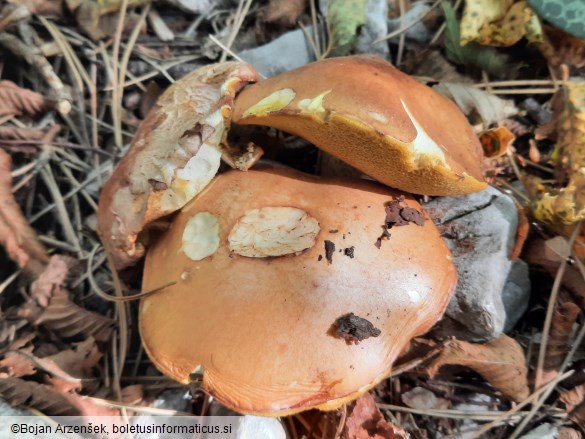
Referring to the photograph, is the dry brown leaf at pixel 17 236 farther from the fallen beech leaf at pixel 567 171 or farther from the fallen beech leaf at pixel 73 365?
the fallen beech leaf at pixel 567 171

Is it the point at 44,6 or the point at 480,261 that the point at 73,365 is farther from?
the point at 44,6

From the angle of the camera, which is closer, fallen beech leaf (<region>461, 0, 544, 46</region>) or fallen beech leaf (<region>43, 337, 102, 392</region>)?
fallen beech leaf (<region>43, 337, 102, 392</region>)

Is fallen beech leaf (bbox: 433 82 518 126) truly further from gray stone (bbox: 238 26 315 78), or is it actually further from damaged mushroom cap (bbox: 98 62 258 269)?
damaged mushroom cap (bbox: 98 62 258 269)

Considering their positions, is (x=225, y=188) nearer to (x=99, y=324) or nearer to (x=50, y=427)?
(x=99, y=324)

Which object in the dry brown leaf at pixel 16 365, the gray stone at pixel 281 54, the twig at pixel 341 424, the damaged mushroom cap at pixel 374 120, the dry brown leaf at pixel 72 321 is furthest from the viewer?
the gray stone at pixel 281 54

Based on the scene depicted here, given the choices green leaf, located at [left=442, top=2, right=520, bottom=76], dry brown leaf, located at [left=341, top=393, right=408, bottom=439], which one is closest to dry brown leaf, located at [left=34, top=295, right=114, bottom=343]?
dry brown leaf, located at [left=341, top=393, right=408, bottom=439]

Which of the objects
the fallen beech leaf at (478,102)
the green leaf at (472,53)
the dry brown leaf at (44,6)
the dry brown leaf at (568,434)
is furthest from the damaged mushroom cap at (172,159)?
the dry brown leaf at (568,434)

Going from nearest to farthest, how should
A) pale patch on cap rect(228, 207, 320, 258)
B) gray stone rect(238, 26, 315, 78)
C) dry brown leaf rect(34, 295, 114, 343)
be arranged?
pale patch on cap rect(228, 207, 320, 258)
dry brown leaf rect(34, 295, 114, 343)
gray stone rect(238, 26, 315, 78)
